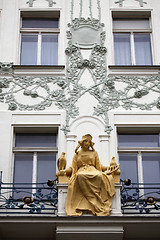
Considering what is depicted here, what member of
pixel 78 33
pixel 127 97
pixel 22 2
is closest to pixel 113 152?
pixel 127 97

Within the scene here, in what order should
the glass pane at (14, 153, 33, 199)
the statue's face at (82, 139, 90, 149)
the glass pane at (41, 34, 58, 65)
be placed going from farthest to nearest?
1. the glass pane at (41, 34, 58, 65)
2. the glass pane at (14, 153, 33, 199)
3. the statue's face at (82, 139, 90, 149)

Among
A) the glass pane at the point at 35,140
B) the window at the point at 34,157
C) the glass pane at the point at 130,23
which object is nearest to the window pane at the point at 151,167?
the window at the point at 34,157

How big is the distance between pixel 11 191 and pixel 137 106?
13.5 ft

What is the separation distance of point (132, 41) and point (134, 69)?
1215 millimetres

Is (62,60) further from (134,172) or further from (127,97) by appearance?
(134,172)

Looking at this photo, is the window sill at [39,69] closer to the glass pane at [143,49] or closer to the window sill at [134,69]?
the window sill at [134,69]

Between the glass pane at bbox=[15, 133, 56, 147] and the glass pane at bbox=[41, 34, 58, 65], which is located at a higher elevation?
the glass pane at bbox=[41, 34, 58, 65]

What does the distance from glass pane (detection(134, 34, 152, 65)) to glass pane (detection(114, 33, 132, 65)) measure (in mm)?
236

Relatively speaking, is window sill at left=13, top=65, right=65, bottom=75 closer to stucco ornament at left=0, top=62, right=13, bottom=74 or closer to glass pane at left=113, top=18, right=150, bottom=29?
stucco ornament at left=0, top=62, right=13, bottom=74

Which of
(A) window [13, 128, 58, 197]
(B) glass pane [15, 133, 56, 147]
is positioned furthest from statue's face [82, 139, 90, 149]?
(B) glass pane [15, 133, 56, 147]

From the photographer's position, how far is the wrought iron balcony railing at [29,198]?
1114 centimetres

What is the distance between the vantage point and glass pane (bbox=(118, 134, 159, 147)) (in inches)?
521

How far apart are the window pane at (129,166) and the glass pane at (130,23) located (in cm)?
419

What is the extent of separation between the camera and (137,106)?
13.3 metres
